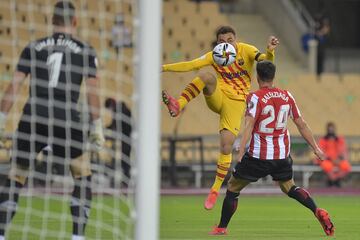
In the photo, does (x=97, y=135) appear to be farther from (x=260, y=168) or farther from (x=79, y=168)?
(x=260, y=168)

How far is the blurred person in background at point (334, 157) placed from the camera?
925 inches

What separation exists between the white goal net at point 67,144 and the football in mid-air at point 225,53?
1.32 meters

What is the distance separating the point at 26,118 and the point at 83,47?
0.78m

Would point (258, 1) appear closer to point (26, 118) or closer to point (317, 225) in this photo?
point (317, 225)

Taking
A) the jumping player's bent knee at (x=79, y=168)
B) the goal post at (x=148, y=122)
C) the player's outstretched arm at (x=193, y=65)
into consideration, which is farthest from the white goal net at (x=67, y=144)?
the player's outstretched arm at (x=193, y=65)

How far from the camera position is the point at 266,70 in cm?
1093

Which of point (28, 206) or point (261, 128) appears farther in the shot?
point (28, 206)

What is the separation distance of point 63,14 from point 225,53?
3573mm

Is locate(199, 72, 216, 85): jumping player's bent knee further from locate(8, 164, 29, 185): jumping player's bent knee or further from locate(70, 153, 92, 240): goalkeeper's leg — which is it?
locate(8, 164, 29, 185): jumping player's bent knee

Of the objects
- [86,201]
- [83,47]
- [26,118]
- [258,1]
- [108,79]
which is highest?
[258,1]

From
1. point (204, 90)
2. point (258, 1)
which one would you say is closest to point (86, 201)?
point (204, 90)

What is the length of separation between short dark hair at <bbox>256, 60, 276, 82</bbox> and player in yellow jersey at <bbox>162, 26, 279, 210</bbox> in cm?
171

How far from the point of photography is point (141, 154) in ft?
24.8

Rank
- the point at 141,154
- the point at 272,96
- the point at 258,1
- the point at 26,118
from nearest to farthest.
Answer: the point at 141,154 → the point at 26,118 → the point at 272,96 → the point at 258,1
